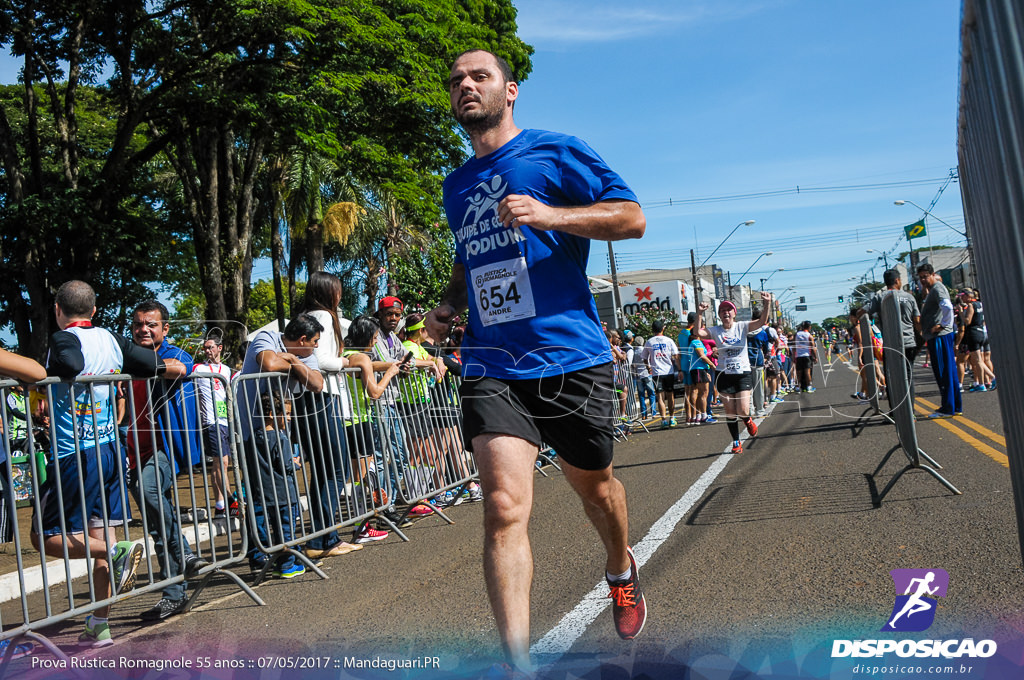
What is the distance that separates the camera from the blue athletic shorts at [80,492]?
4.51 m

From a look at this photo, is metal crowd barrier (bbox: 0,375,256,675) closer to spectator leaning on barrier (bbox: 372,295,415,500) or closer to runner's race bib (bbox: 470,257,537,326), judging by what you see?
spectator leaning on barrier (bbox: 372,295,415,500)

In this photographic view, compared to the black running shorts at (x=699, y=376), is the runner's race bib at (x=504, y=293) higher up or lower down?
higher up

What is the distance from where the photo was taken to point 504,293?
306cm

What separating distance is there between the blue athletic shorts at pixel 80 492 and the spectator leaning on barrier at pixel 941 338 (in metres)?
10.0

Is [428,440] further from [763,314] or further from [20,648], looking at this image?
[20,648]

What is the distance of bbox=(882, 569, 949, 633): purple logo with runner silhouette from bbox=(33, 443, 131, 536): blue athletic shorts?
12.9 ft

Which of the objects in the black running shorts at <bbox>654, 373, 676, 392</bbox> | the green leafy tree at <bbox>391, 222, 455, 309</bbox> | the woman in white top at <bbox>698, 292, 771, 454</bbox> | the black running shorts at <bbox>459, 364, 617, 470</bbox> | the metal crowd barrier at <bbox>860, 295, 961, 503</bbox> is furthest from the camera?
the green leafy tree at <bbox>391, 222, 455, 309</bbox>

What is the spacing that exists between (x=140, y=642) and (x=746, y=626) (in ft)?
10.3

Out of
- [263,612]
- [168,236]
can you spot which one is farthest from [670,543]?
[168,236]

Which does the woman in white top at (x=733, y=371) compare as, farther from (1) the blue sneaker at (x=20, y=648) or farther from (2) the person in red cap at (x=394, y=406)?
(1) the blue sneaker at (x=20, y=648)

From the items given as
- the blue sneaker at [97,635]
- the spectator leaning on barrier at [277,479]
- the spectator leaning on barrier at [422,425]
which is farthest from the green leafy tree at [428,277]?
the blue sneaker at [97,635]

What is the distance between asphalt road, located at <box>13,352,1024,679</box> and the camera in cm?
322

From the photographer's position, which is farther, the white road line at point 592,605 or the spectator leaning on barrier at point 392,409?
the spectator leaning on barrier at point 392,409

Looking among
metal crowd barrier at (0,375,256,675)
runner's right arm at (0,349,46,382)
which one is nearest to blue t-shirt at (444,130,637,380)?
runner's right arm at (0,349,46,382)
